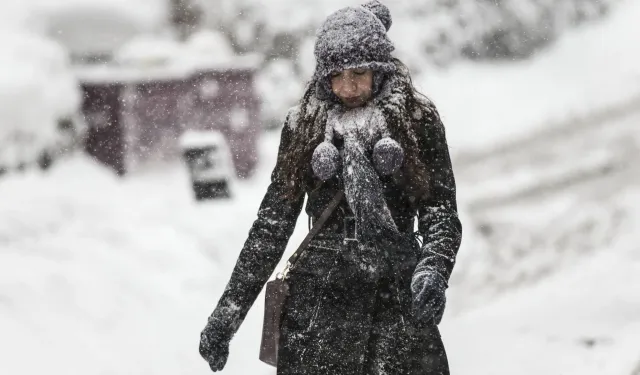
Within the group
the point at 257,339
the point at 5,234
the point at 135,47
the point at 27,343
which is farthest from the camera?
the point at 135,47

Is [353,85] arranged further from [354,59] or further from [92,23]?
[92,23]

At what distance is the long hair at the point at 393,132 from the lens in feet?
8.18

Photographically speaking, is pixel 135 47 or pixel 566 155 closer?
pixel 566 155

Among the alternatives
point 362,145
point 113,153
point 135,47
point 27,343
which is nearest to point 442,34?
point 135,47

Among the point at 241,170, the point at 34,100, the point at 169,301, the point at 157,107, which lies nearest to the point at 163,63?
the point at 157,107

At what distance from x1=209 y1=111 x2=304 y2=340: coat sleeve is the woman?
0.04 m

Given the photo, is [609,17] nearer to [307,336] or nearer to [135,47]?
[135,47]

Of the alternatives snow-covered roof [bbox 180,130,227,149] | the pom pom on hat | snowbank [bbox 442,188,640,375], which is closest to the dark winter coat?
the pom pom on hat

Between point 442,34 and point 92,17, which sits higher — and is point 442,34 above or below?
above

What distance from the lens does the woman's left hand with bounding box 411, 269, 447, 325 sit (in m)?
2.32

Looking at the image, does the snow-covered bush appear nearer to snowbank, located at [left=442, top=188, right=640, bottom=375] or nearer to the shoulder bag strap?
snowbank, located at [left=442, top=188, right=640, bottom=375]

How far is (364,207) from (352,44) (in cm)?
47

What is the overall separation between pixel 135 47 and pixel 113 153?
205 centimetres

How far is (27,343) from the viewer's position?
18.2 ft
